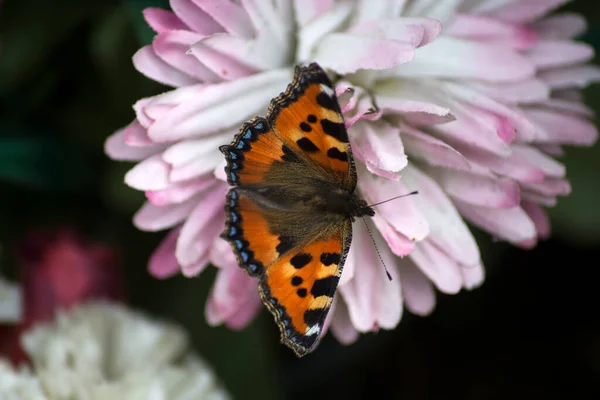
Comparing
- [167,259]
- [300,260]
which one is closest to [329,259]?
[300,260]

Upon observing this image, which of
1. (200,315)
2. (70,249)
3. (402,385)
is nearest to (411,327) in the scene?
(402,385)

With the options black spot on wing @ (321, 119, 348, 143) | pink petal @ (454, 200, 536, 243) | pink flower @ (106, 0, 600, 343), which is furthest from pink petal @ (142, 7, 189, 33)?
pink petal @ (454, 200, 536, 243)

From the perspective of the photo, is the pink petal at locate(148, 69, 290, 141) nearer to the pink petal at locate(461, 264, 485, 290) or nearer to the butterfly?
the butterfly

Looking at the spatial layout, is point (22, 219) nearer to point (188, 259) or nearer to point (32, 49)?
point (32, 49)

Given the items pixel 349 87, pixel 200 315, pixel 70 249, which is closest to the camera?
pixel 349 87

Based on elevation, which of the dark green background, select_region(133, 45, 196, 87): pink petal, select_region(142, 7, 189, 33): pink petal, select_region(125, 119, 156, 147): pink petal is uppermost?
select_region(142, 7, 189, 33): pink petal

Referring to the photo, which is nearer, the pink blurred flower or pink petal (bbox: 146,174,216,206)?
pink petal (bbox: 146,174,216,206)

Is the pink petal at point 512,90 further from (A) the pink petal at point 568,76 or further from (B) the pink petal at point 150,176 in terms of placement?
(B) the pink petal at point 150,176
